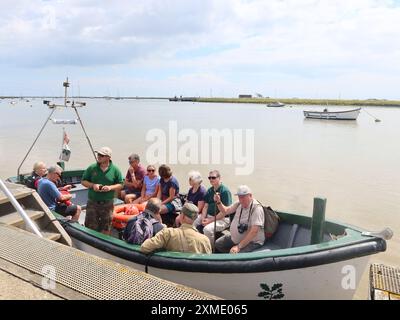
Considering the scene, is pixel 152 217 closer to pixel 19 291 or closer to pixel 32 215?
pixel 32 215

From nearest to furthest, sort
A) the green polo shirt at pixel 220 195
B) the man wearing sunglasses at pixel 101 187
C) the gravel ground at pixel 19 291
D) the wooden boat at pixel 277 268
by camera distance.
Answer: the gravel ground at pixel 19 291, the wooden boat at pixel 277 268, the man wearing sunglasses at pixel 101 187, the green polo shirt at pixel 220 195

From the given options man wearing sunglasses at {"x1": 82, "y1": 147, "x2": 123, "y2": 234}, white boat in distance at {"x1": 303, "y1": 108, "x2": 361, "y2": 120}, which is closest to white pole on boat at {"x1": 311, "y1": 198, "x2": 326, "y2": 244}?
man wearing sunglasses at {"x1": 82, "y1": 147, "x2": 123, "y2": 234}

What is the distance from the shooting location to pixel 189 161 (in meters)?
16.2

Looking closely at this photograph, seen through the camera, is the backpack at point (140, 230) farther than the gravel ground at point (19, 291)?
Yes

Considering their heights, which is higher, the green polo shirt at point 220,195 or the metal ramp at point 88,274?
the green polo shirt at point 220,195

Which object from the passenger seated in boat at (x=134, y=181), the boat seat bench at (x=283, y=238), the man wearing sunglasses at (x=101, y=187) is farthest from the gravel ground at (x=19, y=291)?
the passenger seated in boat at (x=134, y=181)

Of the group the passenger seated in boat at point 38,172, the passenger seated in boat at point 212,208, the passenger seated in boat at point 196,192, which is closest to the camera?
the passenger seated in boat at point 212,208

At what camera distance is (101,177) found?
5.27 meters

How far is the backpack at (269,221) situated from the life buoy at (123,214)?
2.12m

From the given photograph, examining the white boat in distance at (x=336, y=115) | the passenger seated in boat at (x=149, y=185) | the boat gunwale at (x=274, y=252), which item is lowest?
the boat gunwale at (x=274, y=252)

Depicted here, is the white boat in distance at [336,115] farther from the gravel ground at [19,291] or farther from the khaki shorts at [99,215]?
the gravel ground at [19,291]

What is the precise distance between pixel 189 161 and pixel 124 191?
28.9 ft

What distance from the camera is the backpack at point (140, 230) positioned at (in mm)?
4586
